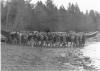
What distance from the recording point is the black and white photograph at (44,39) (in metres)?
12.5

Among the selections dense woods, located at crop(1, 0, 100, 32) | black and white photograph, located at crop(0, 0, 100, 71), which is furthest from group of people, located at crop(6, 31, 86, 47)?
dense woods, located at crop(1, 0, 100, 32)

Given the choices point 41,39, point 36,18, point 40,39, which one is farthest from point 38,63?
point 36,18

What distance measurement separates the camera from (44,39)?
23.8m

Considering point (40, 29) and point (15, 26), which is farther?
point (40, 29)

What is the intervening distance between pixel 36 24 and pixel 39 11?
14.8 ft

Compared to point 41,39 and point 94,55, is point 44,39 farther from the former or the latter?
point 94,55

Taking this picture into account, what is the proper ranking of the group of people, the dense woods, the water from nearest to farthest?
1. the water
2. the group of people
3. the dense woods

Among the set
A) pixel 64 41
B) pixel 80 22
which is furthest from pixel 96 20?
pixel 64 41

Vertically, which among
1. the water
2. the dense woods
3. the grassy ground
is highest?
the dense woods

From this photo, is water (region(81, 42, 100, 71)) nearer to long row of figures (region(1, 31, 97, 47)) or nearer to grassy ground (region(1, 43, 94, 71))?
grassy ground (region(1, 43, 94, 71))

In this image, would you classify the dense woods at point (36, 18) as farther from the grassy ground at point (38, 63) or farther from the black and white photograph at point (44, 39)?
the grassy ground at point (38, 63)

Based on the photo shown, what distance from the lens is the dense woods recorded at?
135ft

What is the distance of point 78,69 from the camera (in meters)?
11.4

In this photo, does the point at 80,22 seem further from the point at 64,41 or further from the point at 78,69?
the point at 78,69
